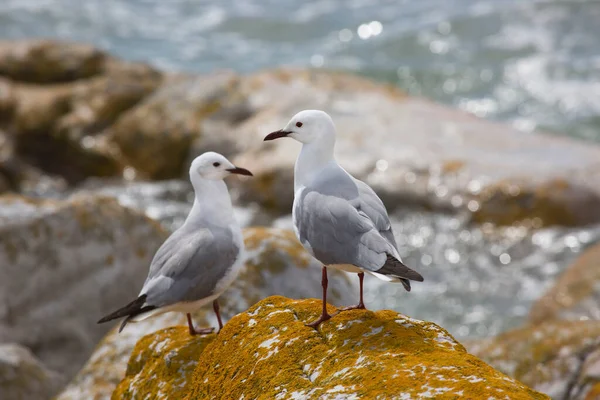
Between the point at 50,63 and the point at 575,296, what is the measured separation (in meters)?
10.9

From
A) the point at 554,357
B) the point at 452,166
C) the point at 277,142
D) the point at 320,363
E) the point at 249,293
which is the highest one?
the point at 320,363

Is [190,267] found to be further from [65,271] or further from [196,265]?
[65,271]

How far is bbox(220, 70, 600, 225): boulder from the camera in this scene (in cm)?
1127

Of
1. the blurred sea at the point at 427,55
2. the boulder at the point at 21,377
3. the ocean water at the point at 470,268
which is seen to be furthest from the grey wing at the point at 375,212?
the blurred sea at the point at 427,55

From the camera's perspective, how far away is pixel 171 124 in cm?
1377

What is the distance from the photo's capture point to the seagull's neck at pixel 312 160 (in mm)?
4848

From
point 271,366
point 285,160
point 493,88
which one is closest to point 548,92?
point 493,88

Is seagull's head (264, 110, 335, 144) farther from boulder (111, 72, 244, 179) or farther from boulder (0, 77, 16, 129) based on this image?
boulder (0, 77, 16, 129)

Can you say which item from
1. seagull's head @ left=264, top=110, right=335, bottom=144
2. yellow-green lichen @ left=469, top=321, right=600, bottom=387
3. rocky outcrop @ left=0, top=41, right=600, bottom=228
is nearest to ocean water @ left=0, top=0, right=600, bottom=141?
rocky outcrop @ left=0, top=41, right=600, bottom=228

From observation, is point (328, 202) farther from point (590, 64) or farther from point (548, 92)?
point (590, 64)

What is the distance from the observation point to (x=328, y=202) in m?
4.47

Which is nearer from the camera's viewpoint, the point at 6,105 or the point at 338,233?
the point at 338,233

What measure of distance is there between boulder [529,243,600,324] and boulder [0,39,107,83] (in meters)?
10.0

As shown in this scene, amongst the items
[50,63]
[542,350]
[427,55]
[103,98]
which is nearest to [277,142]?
[103,98]
